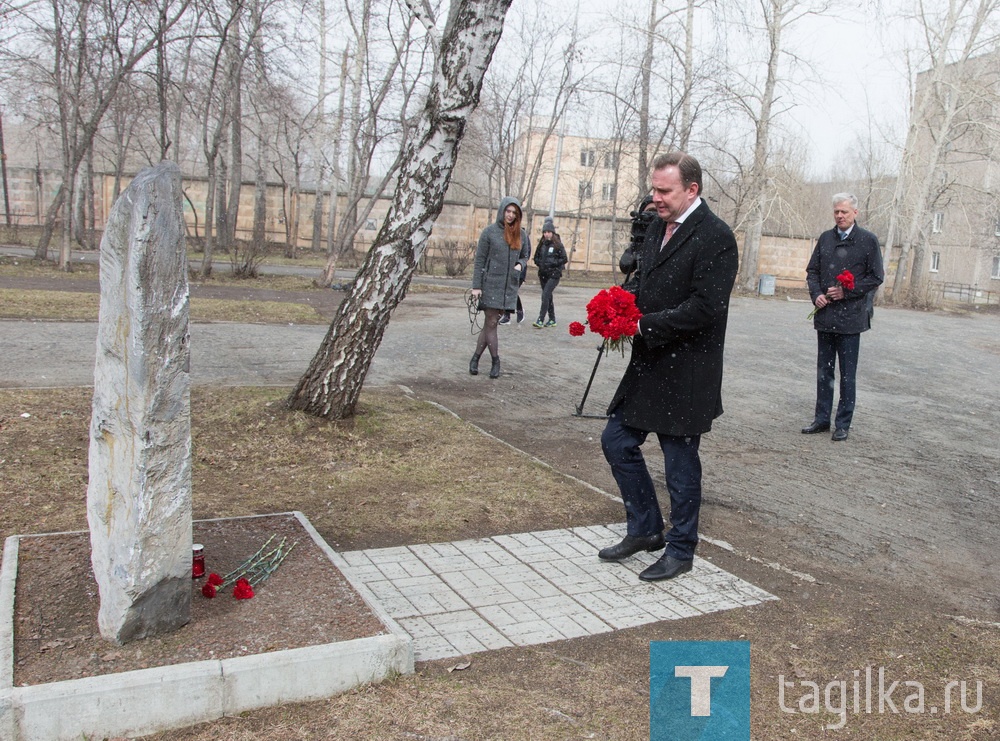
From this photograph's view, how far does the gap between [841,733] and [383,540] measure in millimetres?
2625

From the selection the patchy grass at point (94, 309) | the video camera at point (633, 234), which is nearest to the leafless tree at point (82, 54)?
the patchy grass at point (94, 309)

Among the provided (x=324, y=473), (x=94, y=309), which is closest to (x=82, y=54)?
(x=94, y=309)

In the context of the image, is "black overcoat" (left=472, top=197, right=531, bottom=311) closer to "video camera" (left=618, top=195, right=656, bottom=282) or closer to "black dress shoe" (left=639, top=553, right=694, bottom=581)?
"video camera" (left=618, top=195, right=656, bottom=282)

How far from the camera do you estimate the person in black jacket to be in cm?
1566

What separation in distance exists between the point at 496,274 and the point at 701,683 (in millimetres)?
6985

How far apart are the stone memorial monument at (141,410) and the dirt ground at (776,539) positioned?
632 mm

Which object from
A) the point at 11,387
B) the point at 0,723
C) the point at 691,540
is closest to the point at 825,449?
the point at 691,540

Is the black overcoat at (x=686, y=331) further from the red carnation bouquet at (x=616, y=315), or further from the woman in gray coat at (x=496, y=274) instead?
the woman in gray coat at (x=496, y=274)

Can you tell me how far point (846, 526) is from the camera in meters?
5.77

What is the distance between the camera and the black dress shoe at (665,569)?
462 centimetres

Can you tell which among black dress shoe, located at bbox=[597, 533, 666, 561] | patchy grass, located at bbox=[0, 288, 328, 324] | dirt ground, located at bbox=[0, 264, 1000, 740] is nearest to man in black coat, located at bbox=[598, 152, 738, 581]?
black dress shoe, located at bbox=[597, 533, 666, 561]

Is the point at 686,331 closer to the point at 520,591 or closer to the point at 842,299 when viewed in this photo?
the point at 520,591

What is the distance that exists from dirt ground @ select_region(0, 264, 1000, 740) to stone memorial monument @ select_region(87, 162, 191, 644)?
63cm

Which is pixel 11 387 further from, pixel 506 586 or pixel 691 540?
pixel 691 540
